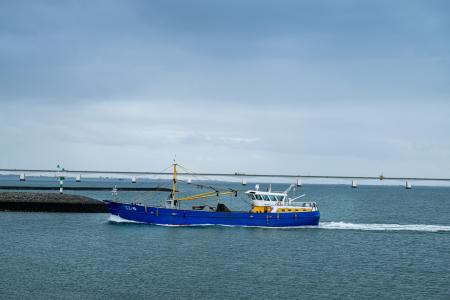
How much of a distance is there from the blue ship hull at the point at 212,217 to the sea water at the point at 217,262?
3.71ft

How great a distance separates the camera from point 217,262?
39875mm

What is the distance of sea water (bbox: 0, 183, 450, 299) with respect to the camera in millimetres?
30781

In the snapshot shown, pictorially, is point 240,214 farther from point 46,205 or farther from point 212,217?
point 46,205

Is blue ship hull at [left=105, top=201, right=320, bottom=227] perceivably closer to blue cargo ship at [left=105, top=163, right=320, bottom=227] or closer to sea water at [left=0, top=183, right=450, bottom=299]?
blue cargo ship at [left=105, top=163, right=320, bottom=227]

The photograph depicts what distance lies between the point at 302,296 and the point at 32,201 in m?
65.3

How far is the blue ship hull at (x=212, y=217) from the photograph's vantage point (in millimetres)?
60219

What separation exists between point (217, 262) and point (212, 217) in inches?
799

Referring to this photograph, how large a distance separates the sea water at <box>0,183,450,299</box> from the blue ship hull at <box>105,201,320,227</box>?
3.71 ft

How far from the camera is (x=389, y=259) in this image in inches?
1689

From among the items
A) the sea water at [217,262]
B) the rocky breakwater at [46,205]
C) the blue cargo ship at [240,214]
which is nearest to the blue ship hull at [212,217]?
the blue cargo ship at [240,214]

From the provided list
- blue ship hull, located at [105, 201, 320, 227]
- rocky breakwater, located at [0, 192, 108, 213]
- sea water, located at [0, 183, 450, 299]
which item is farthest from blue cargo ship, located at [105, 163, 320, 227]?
rocky breakwater, located at [0, 192, 108, 213]

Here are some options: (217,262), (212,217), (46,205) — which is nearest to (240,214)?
(212,217)

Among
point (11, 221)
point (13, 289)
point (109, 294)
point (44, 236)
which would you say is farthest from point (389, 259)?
point (11, 221)

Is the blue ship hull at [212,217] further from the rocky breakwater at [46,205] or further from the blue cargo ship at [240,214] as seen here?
the rocky breakwater at [46,205]
